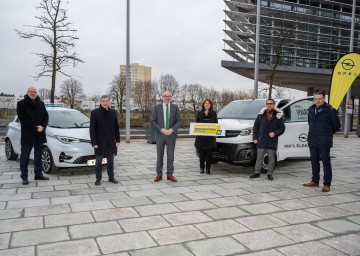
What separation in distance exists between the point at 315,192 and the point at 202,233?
328 cm

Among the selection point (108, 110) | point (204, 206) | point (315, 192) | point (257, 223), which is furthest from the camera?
point (108, 110)

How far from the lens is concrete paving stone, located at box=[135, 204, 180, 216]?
5.06 meters

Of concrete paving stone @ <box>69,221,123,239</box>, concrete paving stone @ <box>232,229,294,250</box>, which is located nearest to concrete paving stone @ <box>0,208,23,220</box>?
concrete paving stone @ <box>69,221,123,239</box>

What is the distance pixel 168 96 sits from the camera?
7074 millimetres

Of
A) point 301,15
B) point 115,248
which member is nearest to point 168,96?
point 115,248

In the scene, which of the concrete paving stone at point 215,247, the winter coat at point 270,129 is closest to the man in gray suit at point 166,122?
the winter coat at point 270,129

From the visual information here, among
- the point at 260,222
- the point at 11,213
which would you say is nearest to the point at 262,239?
the point at 260,222

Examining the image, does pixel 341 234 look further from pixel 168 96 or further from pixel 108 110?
pixel 108 110

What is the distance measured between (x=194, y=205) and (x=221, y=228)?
1112mm

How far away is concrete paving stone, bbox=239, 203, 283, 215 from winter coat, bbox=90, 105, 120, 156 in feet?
9.87

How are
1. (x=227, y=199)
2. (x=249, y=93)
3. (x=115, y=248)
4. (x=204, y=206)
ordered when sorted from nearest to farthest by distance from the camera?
(x=115, y=248), (x=204, y=206), (x=227, y=199), (x=249, y=93)

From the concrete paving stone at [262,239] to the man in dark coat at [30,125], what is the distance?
4.74 meters

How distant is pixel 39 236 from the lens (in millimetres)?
4055

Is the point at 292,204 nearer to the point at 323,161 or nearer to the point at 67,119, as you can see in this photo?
the point at 323,161
